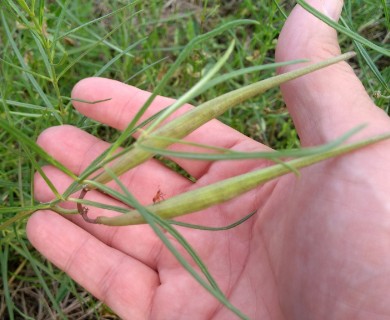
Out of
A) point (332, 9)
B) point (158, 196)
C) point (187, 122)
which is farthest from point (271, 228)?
point (332, 9)

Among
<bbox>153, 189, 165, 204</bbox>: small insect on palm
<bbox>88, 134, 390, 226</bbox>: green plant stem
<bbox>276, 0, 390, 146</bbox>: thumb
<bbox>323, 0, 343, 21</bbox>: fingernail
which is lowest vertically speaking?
<bbox>153, 189, 165, 204</bbox>: small insect on palm

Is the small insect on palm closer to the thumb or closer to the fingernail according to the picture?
the thumb

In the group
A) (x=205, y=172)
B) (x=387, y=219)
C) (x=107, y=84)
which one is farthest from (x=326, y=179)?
(x=107, y=84)

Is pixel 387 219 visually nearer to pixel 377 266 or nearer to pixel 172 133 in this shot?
pixel 377 266

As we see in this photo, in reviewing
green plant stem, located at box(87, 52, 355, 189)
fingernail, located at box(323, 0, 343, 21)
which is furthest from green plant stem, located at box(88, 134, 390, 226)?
fingernail, located at box(323, 0, 343, 21)

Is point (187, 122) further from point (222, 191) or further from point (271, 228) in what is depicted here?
point (271, 228)

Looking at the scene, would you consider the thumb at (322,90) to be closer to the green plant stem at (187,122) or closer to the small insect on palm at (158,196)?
the green plant stem at (187,122)
